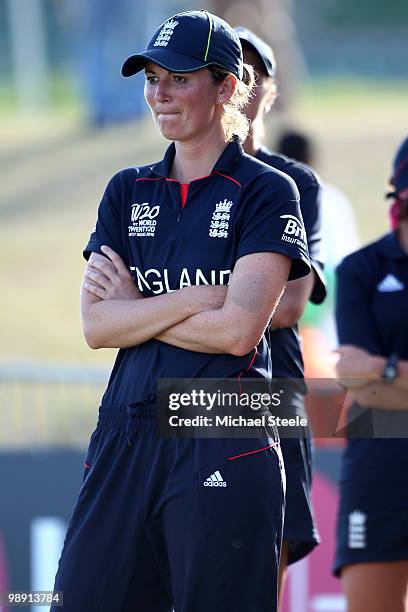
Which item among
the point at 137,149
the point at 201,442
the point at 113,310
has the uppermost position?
the point at 137,149

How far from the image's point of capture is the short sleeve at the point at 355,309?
447 centimetres

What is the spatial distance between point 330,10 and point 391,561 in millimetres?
33037

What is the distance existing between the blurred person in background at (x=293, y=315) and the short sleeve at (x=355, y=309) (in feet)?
0.54

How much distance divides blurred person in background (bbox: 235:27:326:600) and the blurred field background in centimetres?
246

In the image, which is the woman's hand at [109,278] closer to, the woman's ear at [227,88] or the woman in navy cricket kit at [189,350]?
the woman in navy cricket kit at [189,350]

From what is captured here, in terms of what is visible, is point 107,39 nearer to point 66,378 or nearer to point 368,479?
point 66,378

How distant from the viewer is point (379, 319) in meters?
4.48

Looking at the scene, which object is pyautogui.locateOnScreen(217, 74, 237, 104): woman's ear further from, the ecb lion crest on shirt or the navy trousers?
Result: the navy trousers

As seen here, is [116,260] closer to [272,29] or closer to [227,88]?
[227,88]

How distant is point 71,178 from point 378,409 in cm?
1504

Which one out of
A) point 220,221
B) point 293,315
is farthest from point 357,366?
point 220,221

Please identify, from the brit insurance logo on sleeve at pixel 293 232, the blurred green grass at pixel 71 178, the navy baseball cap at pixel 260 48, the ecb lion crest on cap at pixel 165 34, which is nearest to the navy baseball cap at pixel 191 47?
the ecb lion crest on cap at pixel 165 34

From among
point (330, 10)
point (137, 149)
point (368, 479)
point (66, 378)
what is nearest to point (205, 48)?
point (368, 479)

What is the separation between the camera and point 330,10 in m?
36.1
